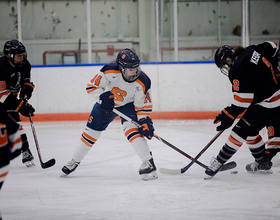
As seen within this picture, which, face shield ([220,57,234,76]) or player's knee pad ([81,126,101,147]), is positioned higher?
face shield ([220,57,234,76])

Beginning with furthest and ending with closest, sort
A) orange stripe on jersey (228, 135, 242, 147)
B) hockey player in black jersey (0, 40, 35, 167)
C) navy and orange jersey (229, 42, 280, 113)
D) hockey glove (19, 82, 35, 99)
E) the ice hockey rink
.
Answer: hockey glove (19, 82, 35, 99) → hockey player in black jersey (0, 40, 35, 167) → orange stripe on jersey (228, 135, 242, 147) → navy and orange jersey (229, 42, 280, 113) → the ice hockey rink

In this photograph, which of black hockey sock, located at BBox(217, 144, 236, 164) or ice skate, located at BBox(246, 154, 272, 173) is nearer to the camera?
black hockey sock, located at BBox(217, 144, 236, 164)

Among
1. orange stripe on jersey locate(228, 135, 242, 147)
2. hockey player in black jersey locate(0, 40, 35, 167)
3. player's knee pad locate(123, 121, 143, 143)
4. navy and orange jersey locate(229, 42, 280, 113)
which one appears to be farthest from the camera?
hockey player in black jersey locate(0, 40, 35, 167)

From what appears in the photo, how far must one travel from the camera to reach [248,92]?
7.29ft

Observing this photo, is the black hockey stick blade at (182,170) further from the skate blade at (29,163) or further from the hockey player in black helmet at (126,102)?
the skate blade at (29,163)

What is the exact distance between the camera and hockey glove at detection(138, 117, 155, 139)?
2.40 metres

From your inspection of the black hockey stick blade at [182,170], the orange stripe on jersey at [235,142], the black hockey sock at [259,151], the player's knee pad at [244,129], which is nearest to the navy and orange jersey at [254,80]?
the player's knee pad at [244,129]

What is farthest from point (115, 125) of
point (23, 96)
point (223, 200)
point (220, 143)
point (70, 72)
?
point (223, 200)

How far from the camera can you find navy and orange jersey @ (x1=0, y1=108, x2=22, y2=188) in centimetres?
116

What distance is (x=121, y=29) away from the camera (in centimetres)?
706

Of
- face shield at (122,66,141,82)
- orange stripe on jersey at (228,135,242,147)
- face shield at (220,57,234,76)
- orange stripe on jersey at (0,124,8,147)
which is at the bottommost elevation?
orange stripe on jersey at (228,135,242,147)

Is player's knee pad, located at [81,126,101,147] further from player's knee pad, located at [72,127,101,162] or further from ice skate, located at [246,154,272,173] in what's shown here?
ice skate, located at [246,154,272,173]

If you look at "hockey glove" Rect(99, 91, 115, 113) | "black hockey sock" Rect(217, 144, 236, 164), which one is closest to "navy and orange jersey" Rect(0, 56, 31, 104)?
"hockey glove" Rect(99, 91, 115, 113)

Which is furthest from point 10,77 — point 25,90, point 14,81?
point 25,90
